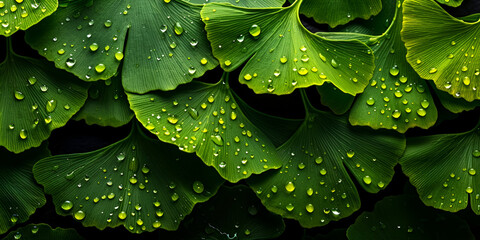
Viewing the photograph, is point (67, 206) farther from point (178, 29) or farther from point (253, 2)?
point (253, 2)

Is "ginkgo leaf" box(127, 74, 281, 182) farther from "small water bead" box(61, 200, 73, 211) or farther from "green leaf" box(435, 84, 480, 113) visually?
"green leaf" box(435, 84, 480, 113)

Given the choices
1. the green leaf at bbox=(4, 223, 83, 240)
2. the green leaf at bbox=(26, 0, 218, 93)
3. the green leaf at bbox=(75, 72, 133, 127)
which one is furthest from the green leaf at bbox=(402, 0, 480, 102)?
the green leaf at bbox=(4, 223, 83, 240)

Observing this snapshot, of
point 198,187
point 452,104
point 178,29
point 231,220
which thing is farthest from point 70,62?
point 452,104

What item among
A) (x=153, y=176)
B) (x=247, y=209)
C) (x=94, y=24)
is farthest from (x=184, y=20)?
(x=247, y=209)

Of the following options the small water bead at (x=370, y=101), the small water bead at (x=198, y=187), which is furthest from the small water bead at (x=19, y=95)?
the small water bead at (x=370, y=101)

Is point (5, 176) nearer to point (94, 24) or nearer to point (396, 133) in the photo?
point (94, 24)
